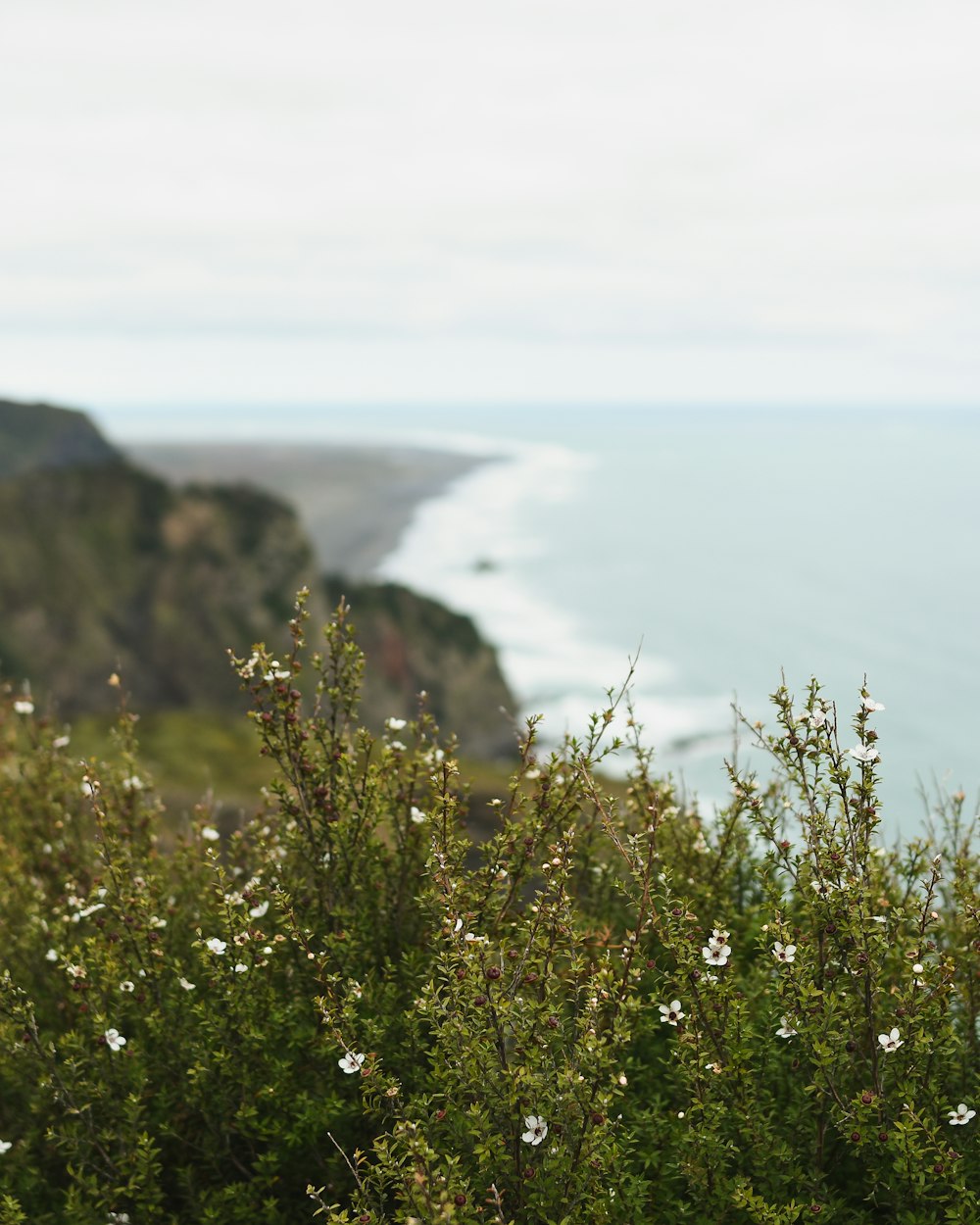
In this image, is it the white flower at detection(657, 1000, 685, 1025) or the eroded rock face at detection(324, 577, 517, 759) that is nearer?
the white flower at detection(657, 1000, 685, 1025)

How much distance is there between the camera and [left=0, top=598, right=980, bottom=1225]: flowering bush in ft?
13.6

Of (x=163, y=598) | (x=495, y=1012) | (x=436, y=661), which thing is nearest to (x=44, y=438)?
(x=163, y=598)

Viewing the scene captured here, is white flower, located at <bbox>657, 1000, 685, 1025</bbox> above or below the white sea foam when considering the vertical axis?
above

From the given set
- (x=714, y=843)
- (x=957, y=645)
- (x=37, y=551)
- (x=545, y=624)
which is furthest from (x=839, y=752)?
(x=545, y=624)

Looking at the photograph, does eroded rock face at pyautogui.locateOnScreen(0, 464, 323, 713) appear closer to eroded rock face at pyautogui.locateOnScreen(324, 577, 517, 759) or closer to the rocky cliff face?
the rocky cliff face

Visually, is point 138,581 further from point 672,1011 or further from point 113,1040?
point 672,1011

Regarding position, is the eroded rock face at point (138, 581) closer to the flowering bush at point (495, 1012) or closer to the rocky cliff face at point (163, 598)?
the rocky cliff face at point (163, 598)

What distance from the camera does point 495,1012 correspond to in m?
3.98

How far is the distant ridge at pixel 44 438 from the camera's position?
452 ft

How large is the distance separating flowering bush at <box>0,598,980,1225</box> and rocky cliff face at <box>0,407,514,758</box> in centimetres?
4866

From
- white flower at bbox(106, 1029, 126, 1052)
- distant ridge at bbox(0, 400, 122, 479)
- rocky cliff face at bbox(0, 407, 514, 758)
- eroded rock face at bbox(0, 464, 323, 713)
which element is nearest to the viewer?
white flower at bbox(106, 1029, 126, 1052)

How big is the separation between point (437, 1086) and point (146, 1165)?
154 cm

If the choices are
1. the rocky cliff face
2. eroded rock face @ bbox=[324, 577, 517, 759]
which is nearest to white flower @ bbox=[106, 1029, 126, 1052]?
the rocky cliff face

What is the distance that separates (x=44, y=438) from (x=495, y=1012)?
153551 millimetres
